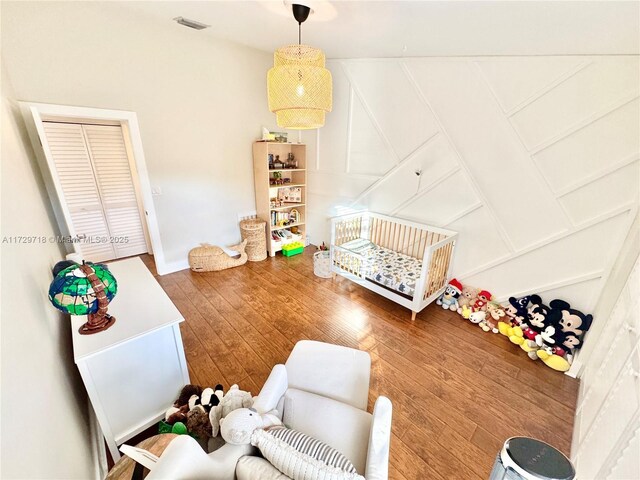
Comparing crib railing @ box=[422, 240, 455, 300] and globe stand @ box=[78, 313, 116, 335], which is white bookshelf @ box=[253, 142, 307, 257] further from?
globe stand @ box=[78, 313, 116, 335]

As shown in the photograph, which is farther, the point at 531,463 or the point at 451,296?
the point at 451,296

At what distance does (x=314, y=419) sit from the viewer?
3.94ft

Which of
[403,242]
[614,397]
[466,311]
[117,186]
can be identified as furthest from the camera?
[117,186]

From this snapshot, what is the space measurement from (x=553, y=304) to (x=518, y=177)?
1.14 m

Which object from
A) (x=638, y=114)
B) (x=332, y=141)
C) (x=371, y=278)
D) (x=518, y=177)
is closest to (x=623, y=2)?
(x=638, y=114)

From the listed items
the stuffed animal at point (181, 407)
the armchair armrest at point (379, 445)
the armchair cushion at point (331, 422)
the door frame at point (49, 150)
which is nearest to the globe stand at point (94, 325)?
the stuffed animal at point (181, 407)

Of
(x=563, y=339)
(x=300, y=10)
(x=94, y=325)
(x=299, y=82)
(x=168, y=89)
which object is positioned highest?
(x=300, y=10)

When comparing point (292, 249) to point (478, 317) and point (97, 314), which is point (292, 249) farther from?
point (97, 314)

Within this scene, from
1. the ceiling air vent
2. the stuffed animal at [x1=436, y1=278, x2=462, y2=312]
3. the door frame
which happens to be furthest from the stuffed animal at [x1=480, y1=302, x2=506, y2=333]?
the ceiling air vent

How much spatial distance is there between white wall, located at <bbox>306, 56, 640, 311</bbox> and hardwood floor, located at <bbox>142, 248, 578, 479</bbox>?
801 mm

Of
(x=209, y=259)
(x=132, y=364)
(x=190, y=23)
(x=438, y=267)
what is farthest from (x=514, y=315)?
(x=190, y=23)

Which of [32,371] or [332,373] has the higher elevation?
[32,371]

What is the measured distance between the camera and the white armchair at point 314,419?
766 millimetres

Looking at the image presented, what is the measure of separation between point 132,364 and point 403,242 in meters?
2.85
